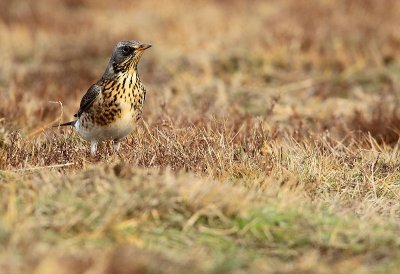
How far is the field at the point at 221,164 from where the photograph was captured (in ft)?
13.5

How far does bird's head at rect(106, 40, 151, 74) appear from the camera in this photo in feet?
20.9

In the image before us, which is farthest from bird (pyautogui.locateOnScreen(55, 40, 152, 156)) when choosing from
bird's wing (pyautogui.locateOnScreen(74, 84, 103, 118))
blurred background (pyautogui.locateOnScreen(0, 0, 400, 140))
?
blurred background (pyautogui.locateOnScreen(0, 0, 400, 140))

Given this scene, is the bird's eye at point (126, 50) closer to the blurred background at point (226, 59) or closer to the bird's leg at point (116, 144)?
the bird's leg at point (116, 144)

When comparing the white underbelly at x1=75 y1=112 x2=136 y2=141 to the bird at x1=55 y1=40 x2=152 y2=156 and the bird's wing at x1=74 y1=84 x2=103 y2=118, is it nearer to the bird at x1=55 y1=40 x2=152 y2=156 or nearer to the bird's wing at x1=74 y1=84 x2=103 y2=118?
the bird at x1=55 y1=40 x2=152 y2=156

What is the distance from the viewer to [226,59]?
1130 centimetres

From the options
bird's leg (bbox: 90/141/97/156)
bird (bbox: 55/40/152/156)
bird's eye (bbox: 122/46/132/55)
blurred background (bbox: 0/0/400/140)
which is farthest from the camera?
blurred background (bbox: 0/0/400/140)

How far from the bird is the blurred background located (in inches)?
47.3

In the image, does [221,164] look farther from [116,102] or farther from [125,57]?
[125,57]

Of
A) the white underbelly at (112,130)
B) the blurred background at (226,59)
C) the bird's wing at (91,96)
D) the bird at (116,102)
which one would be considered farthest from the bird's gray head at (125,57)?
the blurred background at (226,59)

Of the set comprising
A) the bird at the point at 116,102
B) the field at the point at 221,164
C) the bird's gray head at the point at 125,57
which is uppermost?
the bird's gray head at the point at 125,57

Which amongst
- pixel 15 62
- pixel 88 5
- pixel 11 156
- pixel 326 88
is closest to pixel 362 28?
pixel 326 88

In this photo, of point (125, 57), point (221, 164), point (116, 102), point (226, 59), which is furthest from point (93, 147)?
point (226, 59)

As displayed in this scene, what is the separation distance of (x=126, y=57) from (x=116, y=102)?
0.39 m

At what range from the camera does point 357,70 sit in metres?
10.9
